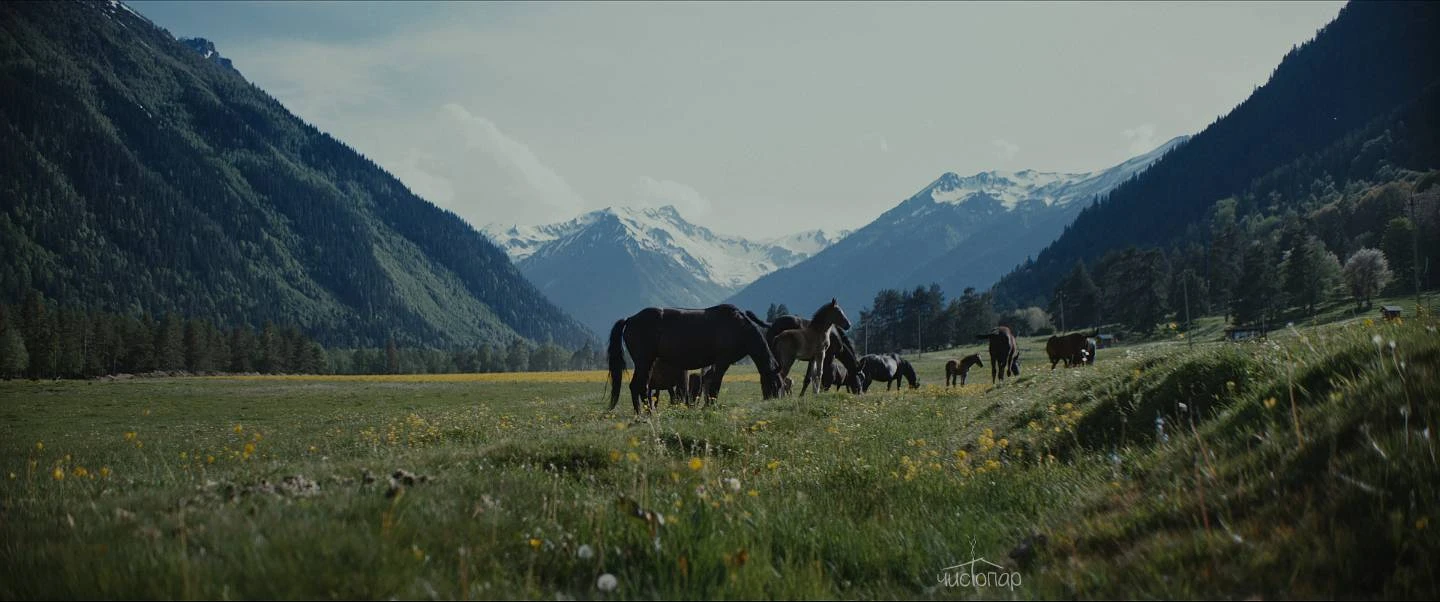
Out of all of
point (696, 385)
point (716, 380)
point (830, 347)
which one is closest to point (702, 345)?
point (716, 380)

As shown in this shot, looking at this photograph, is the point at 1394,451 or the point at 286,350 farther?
the point at 286,350

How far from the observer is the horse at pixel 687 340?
18.9 meters

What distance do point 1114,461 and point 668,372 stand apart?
676 inches

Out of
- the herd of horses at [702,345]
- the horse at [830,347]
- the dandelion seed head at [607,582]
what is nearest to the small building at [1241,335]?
the herd of horses at [702,345]

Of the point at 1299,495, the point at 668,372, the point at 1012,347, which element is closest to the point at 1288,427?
the point at 1299,495

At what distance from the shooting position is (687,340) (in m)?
18.9

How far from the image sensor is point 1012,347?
34.0 meters

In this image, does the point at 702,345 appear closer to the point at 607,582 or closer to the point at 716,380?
the point at 716,380

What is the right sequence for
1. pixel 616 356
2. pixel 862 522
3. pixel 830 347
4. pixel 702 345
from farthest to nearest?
pixel 830 347
pixel 616 356
pixel 702 345
pixel 862 522

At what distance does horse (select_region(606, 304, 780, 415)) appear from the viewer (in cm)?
1888

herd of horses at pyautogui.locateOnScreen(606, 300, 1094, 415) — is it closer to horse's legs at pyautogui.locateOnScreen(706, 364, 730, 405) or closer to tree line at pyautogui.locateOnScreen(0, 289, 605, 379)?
horse's legs at pyautogui.locateOnScreen(706, 364, 730, 405)

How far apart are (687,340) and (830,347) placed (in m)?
9.61

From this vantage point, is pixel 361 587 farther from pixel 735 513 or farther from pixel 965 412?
pixel 965 412

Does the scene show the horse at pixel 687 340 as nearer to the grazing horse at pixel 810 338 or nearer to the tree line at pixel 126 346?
the grazing horse at pixel 810 338
